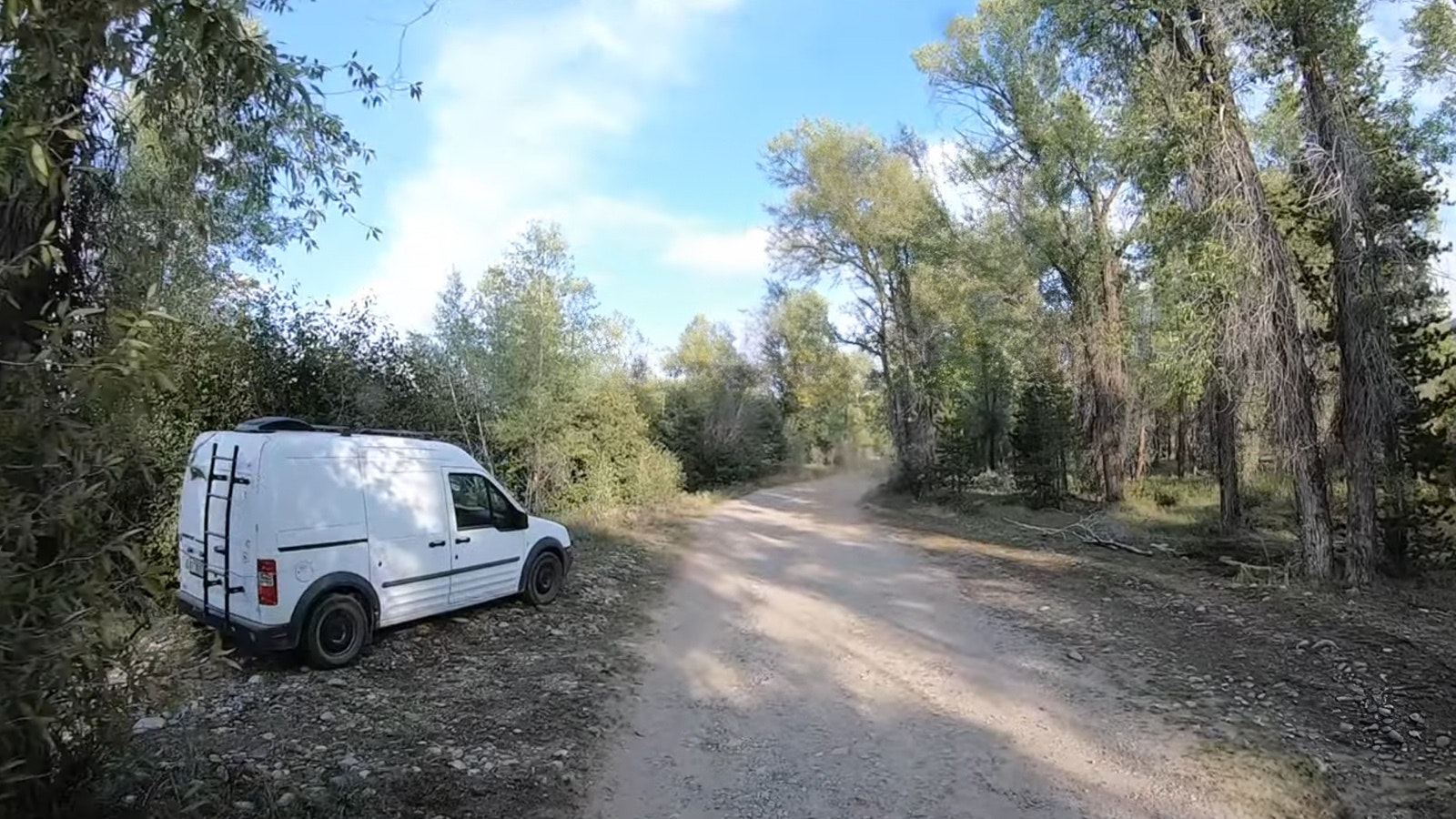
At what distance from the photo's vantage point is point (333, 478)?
708 centimetres

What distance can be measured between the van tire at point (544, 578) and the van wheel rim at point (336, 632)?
249 cm

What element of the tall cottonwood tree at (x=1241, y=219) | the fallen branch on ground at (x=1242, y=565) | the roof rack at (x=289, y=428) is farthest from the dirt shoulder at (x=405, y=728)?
the tall cottonwood tree at (x=1241, y=219)

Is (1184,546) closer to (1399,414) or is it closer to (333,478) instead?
(1399,414)

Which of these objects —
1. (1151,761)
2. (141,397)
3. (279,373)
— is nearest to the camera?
(141,397)

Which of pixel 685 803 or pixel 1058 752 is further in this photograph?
pixel 1058 752

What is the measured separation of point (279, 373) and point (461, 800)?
8989 millimetres

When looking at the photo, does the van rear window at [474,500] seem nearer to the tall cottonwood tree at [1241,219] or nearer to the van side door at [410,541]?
the van side door at [410,541]

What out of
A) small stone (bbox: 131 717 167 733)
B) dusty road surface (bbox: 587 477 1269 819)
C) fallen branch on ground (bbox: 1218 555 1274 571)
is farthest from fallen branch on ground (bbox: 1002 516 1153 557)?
small stone (bbox: 131 717 167 733)

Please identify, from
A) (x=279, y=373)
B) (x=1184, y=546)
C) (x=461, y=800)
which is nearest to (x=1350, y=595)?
(x=1184, y=546)

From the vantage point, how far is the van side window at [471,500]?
8391 mm

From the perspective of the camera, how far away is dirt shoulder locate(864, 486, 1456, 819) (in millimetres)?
4723

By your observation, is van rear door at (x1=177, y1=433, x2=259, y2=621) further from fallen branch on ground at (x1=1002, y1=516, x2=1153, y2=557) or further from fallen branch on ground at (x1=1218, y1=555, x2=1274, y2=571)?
fallen branch on ground at (x1=1002, y1=516, x2=1153, y2=557)

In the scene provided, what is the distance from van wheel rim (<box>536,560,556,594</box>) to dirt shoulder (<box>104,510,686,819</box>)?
57 cm

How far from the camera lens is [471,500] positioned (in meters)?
A: 8.62
